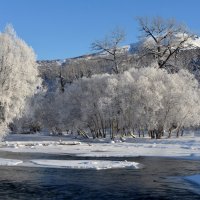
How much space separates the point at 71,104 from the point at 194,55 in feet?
302

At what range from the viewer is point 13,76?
170 ft

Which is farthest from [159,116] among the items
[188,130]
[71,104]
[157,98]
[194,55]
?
[194,55]

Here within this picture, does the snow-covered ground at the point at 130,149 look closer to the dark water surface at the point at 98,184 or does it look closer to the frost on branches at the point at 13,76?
the frost on branches at the point at 13,76

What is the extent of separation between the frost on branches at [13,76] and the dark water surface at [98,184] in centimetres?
2029

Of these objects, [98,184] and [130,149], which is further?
[130,149]

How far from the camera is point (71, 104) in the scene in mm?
82562

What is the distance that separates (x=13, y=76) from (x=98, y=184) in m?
29.7

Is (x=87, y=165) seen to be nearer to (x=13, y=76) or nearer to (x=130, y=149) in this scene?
(x=130, y=149)

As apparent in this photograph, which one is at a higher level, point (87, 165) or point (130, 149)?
point (130, 149)

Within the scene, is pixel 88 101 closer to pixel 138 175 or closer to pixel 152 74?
pixel 152 74

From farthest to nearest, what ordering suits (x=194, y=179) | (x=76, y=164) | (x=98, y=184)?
(x=76, y=164) → (x=194, y=179) → (x=98, y=184)

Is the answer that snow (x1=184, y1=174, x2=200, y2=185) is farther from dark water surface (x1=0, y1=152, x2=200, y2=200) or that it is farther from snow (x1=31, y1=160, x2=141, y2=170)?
snow (x1=31, y1=160, x2=141, y2=170)

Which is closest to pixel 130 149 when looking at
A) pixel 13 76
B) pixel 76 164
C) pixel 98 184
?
pixel 13 76

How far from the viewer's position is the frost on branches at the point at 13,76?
51.8 metres
